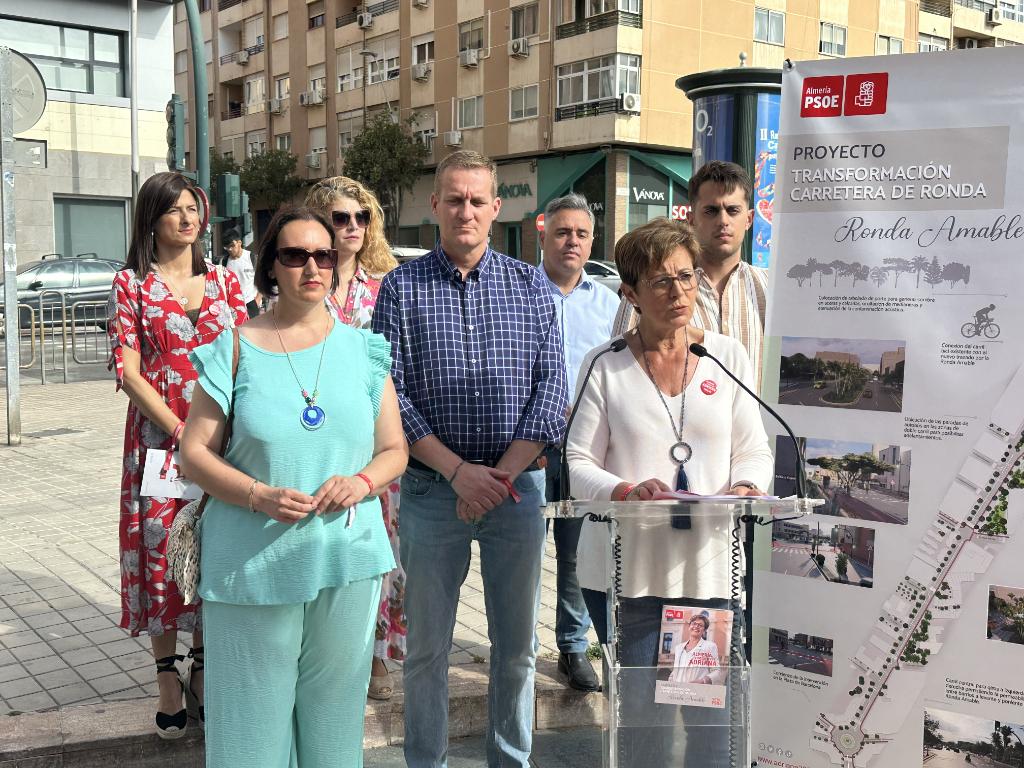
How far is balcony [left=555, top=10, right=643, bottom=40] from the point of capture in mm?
32750

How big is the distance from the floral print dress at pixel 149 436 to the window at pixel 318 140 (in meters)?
44.5

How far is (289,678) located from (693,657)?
3.78ft

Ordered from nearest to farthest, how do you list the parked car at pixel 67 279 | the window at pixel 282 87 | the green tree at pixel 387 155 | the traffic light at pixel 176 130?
the traffic light at pixel 176 130 → the parked car at pixel 67 279 → the green tree at pixel 387 155 → the window at pixel 282 87

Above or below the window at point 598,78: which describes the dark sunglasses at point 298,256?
below

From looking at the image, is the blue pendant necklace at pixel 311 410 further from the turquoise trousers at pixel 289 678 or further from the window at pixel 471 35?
the window at pixel 471 35

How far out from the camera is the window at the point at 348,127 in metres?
44.7

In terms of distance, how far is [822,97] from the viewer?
3.45 m

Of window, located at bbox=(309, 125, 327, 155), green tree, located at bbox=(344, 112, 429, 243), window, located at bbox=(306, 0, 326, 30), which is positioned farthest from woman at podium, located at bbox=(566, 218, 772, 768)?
window, located at bbox=(306, 0, 326, 30)

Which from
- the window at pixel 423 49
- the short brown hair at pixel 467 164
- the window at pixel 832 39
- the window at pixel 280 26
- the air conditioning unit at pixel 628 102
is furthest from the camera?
the window at pixel 280 26

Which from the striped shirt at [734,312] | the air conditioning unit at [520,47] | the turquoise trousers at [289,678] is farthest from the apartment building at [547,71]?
the turquoise trousers at [289,678]

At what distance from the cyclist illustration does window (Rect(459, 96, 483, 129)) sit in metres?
A: 36.5

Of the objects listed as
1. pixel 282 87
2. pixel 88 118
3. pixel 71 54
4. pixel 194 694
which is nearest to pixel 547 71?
pixel 88 118

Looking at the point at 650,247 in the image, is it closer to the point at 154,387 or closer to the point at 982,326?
the point at 982,326

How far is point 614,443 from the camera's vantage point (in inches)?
A: 123
